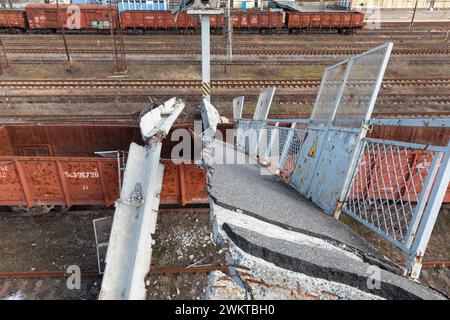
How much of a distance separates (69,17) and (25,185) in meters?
26.4

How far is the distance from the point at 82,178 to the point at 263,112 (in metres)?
5.73

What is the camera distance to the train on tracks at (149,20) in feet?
89.6

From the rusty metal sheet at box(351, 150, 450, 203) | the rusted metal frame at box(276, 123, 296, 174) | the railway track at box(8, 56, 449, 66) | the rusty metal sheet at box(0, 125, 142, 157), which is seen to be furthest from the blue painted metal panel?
the rusty metal sheet at box(351, 150, 450, 203)

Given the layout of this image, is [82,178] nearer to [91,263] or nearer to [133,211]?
[91,263]

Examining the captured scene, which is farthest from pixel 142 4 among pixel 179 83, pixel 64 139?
pixel 64 139

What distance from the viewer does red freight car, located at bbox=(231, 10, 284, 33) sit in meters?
29.1

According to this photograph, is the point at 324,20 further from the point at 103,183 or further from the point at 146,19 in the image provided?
the point at 103,183

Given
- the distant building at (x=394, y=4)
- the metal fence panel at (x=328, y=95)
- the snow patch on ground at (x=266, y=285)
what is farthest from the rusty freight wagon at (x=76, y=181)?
the distant building at (x=394, y=4)

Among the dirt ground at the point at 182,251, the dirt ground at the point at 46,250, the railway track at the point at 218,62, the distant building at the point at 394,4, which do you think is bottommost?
the dirt ground at the point at 46,250

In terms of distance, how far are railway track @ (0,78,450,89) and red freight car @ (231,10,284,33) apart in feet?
45.7

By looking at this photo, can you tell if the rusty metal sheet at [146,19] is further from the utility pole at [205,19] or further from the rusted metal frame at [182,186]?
the rusted metal frame at [182,186]

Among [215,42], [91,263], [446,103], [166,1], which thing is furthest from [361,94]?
[166,1]
